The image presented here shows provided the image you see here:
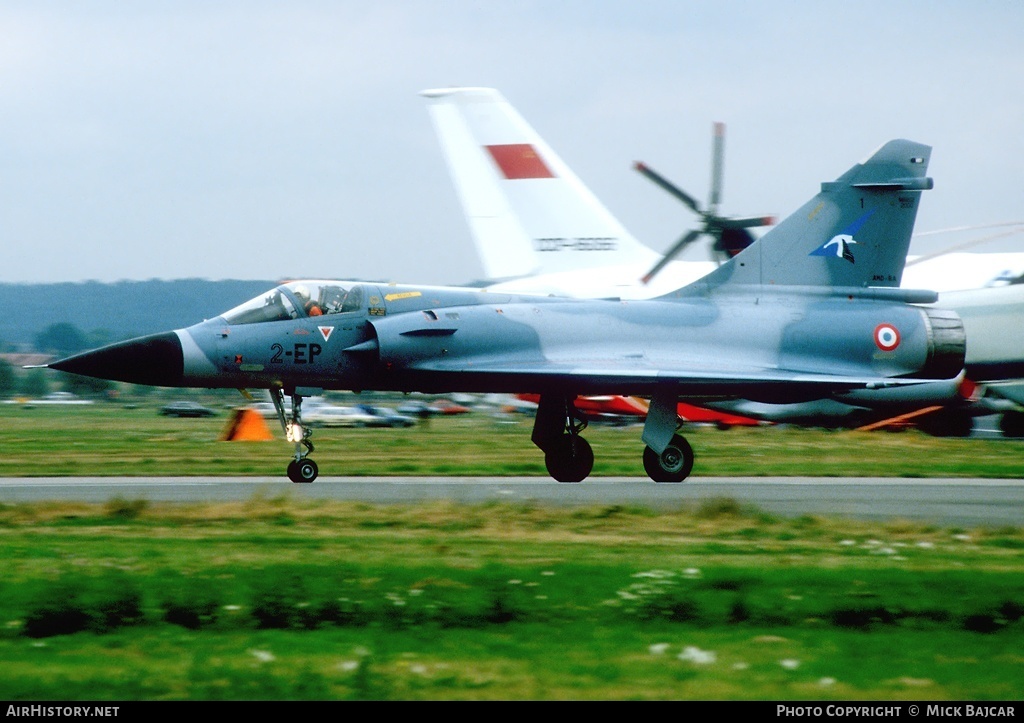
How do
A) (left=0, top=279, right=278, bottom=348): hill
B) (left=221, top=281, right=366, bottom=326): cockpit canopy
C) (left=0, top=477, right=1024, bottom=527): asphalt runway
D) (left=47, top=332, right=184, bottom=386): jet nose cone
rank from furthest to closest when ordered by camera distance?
(left=0, top=279, right=278, bottom=348): hill < (left=221, top=281, right=366, bottom=326): cockpit canopy < (left=47, top=332, right=184, bottom=386): jet nose cone < (left=0, top=477, right=1024, bottom=527): asphalt runway

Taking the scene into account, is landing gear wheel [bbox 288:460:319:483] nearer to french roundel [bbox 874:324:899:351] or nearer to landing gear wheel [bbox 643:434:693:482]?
landing gear wheel [bbox 643:434:693:482]

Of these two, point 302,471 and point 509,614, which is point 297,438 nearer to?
point 302,471

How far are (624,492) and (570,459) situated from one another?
2.27 m

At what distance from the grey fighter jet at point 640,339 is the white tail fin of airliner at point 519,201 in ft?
28.0

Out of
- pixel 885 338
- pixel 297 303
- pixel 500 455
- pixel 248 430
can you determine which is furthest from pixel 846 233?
pixel 248 430

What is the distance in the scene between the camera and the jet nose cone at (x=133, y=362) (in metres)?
17.0

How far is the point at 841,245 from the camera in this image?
64.6ft

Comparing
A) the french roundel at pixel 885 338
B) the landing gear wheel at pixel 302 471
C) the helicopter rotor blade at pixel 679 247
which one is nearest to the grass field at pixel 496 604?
the landing gear wheel at pixel 302 471

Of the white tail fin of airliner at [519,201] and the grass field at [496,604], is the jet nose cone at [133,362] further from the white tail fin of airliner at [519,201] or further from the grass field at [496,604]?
the white tail fin of airliner at [519,201]

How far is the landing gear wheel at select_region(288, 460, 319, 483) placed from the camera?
1761 centimetres

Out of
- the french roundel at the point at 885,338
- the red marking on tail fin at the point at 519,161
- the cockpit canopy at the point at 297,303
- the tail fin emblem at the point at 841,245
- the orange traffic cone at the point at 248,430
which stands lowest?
the orange traffic cone at the point at 248,430

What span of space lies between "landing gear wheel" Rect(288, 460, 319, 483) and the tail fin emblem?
27.0 ft

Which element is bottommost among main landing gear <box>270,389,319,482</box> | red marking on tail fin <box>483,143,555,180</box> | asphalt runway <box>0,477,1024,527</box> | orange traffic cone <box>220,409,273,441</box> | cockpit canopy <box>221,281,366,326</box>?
orange traffic cone <box>220,409,273,441</box>

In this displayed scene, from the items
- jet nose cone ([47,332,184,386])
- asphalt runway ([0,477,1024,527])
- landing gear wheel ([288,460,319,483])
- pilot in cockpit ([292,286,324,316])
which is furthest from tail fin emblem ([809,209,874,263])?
jet nose cone ([47,332,184,386])
